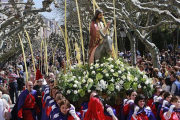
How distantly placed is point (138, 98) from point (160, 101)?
722 mm

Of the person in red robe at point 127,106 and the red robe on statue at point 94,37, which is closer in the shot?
the person in red robe at point 127,106

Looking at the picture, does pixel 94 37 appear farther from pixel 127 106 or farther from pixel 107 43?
pixel 127 106

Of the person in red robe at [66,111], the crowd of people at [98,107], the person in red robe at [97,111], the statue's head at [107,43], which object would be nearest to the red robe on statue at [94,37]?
the statue's head at [107,43]

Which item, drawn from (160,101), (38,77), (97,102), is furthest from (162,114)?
(38,77)


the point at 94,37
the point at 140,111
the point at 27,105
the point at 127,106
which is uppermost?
the point at 94,37

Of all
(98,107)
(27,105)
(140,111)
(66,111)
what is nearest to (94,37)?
(27,105)

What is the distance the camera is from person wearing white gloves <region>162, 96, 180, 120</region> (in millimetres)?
6348

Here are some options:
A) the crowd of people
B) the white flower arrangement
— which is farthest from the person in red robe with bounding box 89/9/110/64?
the crowd of people

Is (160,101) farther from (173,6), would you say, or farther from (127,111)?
(173,6)

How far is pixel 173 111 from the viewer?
6500 mm

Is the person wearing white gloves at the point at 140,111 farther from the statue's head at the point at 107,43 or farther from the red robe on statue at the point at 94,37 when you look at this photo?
the red robe on statue at the point at 94,37

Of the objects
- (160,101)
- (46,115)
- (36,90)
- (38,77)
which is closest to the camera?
(160,101)

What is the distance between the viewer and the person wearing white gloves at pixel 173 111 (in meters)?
6.35

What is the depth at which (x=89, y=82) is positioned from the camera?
26.2ft
